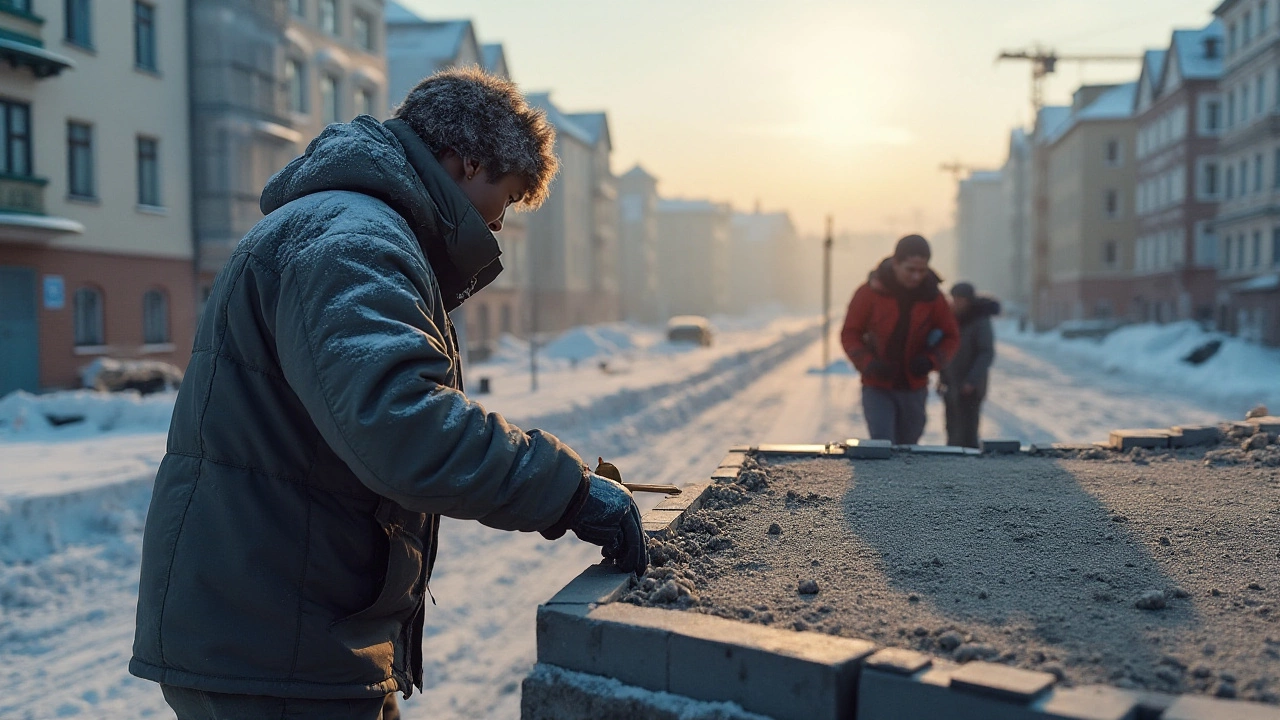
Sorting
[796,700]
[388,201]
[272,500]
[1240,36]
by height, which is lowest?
[796,700]

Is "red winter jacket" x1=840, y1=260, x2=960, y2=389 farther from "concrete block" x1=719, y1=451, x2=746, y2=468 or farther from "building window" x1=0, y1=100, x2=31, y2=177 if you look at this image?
"building window" x1=0, y1=100, x2=31, y2=177

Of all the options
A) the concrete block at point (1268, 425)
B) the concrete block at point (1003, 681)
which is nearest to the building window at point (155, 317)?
the concrete block at point (1268, 425)

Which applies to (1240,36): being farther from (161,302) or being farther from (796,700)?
(796,700)

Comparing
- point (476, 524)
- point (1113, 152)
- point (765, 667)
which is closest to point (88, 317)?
point (476, 524)

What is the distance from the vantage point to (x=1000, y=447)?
5598 millimetres

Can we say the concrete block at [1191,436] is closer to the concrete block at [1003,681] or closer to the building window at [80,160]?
the concrete block at [1003,681]

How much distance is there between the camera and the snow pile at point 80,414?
1384 centimetres

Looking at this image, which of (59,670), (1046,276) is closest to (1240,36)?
(1046,276)

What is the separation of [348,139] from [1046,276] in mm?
66093

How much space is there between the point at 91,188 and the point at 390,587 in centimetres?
2066

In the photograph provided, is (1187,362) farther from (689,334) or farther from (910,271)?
(910,271)

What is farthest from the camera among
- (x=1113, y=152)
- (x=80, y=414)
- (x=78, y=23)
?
(x=1113, y=152)

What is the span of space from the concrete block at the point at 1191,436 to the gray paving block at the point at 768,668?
4.00m

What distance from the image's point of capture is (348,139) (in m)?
2.48
